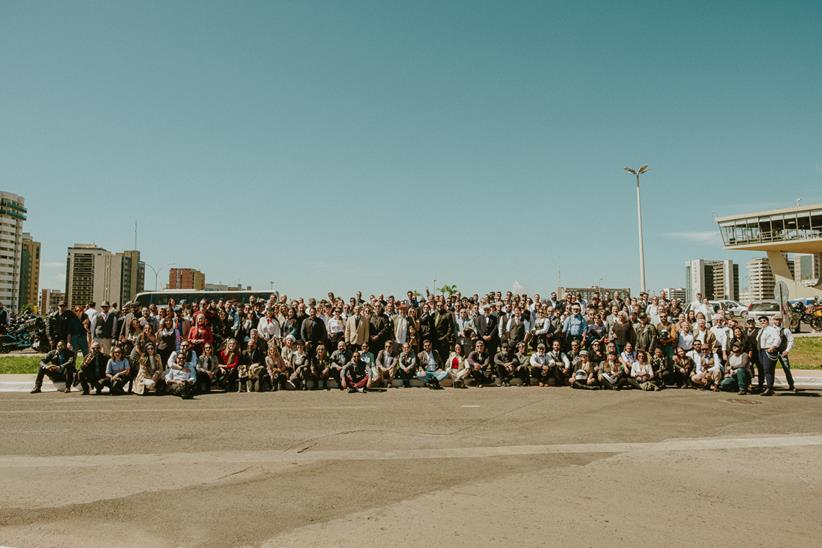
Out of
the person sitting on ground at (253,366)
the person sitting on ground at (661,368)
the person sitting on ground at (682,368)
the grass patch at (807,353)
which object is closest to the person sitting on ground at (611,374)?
the person sitting on ground at (661,368)

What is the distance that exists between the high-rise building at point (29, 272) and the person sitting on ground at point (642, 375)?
192 meters

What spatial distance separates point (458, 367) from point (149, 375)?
26.3 feet

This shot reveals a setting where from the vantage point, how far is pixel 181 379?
43.5 feet

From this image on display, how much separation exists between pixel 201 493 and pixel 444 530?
2678mm

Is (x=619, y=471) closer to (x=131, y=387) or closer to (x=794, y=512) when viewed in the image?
(x=794, y=512)

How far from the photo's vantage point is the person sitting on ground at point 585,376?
571 inches

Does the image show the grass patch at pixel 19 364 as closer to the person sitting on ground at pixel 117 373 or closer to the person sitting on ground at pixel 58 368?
the person sitting on ground at pixel 58 368

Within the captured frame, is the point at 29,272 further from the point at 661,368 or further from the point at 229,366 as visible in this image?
the point at 661,368

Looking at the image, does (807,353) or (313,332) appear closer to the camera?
(313,332)

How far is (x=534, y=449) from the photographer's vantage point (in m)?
7.64

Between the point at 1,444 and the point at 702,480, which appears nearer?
the point at 702,480

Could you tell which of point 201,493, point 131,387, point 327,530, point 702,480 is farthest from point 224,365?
point 702,480

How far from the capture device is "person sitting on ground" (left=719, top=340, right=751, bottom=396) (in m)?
13.3

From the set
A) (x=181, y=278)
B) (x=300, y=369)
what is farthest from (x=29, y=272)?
(x=300, y=369)
